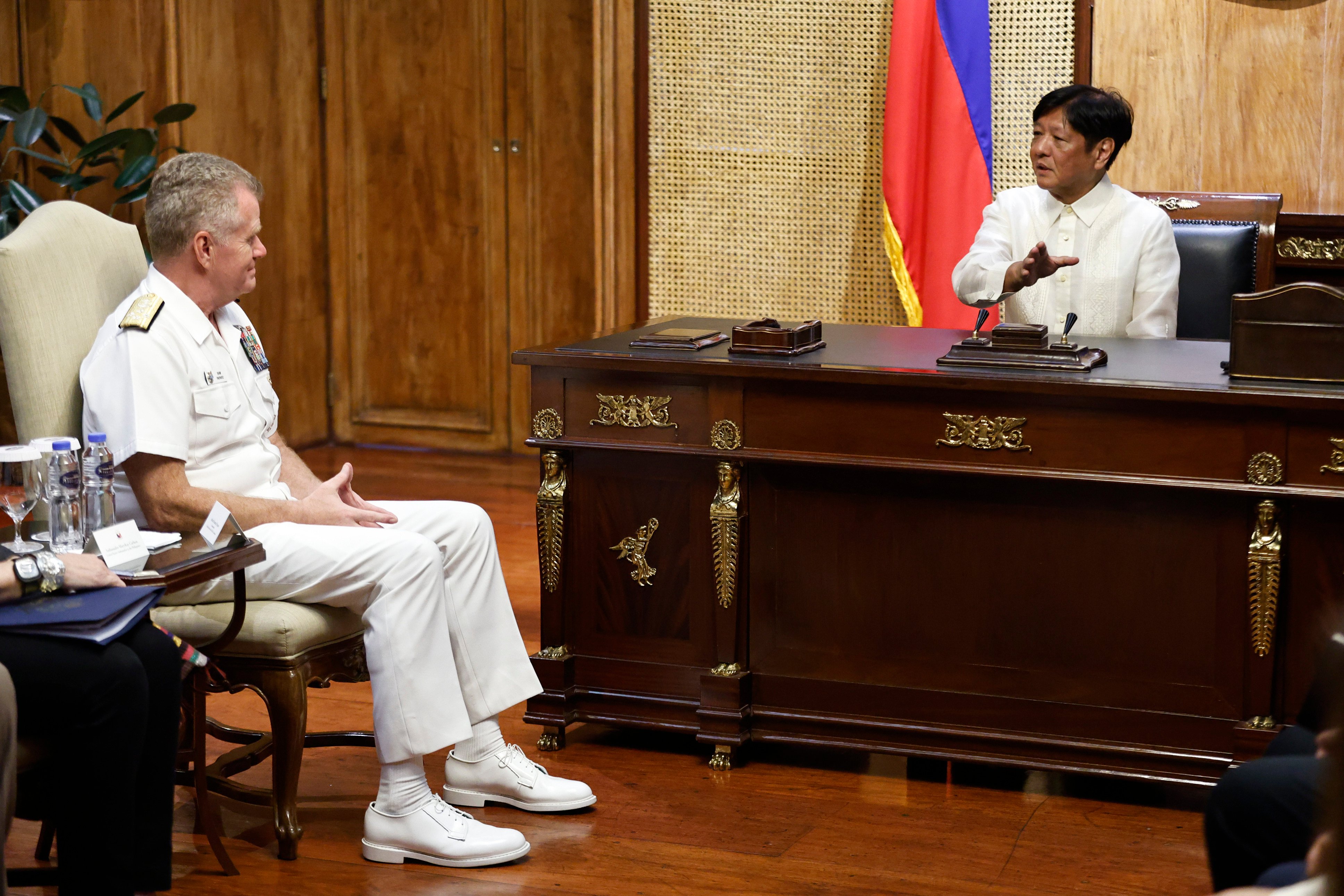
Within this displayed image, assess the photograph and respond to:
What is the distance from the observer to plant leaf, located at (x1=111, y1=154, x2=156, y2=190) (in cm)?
498

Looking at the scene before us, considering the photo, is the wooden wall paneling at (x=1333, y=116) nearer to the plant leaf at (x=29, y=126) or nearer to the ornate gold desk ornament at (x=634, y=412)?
the ornate gold desk ornament at (x=634, y=412)

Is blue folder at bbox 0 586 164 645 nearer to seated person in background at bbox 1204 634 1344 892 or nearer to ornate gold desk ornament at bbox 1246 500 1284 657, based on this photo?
seated person in background at bbox 1204 634 1344 892

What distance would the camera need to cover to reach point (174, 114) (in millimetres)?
5121

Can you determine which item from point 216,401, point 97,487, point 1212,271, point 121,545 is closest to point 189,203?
point 216,401

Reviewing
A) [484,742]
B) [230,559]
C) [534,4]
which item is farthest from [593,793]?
[534,4]

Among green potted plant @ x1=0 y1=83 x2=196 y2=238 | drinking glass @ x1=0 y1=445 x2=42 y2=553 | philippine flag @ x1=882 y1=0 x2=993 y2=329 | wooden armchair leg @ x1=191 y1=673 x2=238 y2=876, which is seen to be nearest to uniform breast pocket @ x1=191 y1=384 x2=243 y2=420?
drinking glass @ x1=0 y1=445 x2=42 y2=553

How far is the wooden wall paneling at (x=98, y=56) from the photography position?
5.34 metres

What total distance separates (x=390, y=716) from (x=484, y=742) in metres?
0.30

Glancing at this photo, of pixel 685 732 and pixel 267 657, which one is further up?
pixel 267 657

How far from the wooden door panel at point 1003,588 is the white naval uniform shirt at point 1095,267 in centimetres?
70

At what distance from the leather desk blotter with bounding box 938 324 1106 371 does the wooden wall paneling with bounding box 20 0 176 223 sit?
3493mm

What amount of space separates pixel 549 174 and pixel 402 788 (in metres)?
3.68

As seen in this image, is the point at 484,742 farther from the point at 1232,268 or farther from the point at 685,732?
the point at 1232,268

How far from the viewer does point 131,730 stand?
7.22ft
